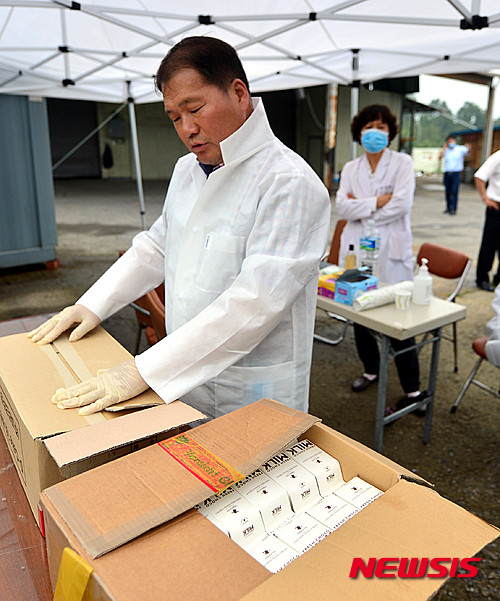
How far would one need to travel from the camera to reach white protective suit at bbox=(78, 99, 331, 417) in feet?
3.76

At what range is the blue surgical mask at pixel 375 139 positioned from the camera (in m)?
3.18

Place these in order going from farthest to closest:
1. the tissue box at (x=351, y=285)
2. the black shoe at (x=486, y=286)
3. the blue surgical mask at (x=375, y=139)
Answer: the black shoe at (x=486, y=286), the blue surgical mask at (x=375, y=139), the tissue box at (x=351, y=285)

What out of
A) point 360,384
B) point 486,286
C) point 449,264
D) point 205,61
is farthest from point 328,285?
point 486,286

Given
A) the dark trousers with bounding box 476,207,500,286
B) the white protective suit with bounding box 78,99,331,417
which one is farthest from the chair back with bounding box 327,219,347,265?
the white protective suit with bounding box 78,99,331,417

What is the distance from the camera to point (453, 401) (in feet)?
10.7

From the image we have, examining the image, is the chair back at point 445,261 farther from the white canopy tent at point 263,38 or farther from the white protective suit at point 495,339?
the white canopy tent at point 263,38

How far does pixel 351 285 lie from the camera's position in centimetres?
257

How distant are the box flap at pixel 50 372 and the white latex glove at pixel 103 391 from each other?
0.7 inches

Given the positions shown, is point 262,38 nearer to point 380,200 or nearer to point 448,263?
point 380,200

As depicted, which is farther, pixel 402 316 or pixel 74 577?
pixel 402 316

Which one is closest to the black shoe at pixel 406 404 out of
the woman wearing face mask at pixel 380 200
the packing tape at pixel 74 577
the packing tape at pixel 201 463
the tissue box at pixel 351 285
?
the woman wearing face mask at pixel 380 200

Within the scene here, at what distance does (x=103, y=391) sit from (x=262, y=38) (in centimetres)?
366

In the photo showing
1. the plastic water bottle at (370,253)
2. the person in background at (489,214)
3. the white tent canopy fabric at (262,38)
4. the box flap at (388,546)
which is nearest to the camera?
the box flap at (388,546)

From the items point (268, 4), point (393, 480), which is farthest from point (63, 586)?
point (268, 4)
